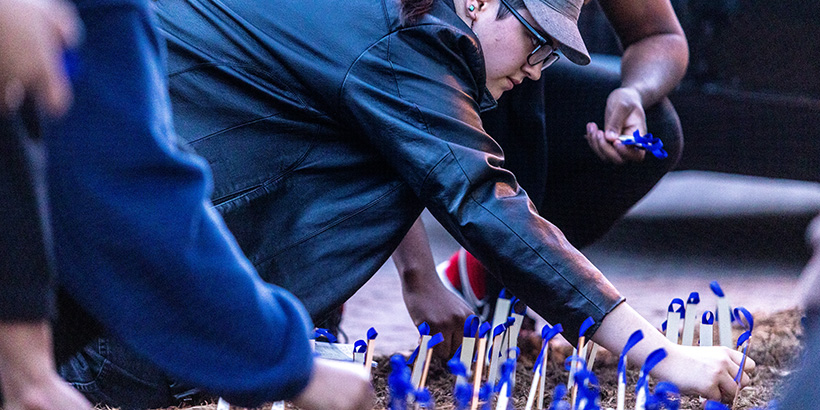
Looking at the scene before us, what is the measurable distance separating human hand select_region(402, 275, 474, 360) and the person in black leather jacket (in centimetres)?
37

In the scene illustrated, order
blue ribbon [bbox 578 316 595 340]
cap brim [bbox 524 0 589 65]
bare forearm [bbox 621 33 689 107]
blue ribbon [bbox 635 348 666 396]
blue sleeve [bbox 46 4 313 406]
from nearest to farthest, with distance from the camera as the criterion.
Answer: blue sleeve [bbox 46 4 313 406], blue ribbon [bbox 635 348 666 396], blue ribbon [bbox 578 316 595 340], cap brim [bbox 524 0 589 65], bare forearm [bbox 621 33 689 107]

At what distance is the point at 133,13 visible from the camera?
0.81 metres

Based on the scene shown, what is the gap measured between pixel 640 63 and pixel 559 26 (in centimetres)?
65

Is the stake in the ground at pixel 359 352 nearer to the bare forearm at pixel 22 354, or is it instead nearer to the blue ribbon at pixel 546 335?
the blue ribbon at pixel 546 335

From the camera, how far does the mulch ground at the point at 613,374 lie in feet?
4.76

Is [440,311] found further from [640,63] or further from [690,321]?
[640,63]

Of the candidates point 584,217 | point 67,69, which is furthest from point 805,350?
point 584,217

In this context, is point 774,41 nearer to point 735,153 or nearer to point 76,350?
point 735,153

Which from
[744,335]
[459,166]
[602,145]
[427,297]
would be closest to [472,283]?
[427,297]

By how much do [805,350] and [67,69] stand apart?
2.10 feet

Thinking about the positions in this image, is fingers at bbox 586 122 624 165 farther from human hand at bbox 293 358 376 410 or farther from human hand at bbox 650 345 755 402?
human hand at bbox 293 358 376 410

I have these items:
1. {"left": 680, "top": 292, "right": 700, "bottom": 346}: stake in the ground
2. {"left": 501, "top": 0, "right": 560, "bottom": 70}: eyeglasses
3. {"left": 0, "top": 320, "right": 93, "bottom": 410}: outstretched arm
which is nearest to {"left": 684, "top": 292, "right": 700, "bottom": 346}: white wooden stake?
{"left": 680, "top": 292, "right": 700, "bottom": 346}: stake in the ground

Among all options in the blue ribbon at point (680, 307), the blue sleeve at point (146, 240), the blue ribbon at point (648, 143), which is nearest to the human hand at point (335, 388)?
the blue sleeve at point (146, 240)

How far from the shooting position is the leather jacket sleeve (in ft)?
3.93
